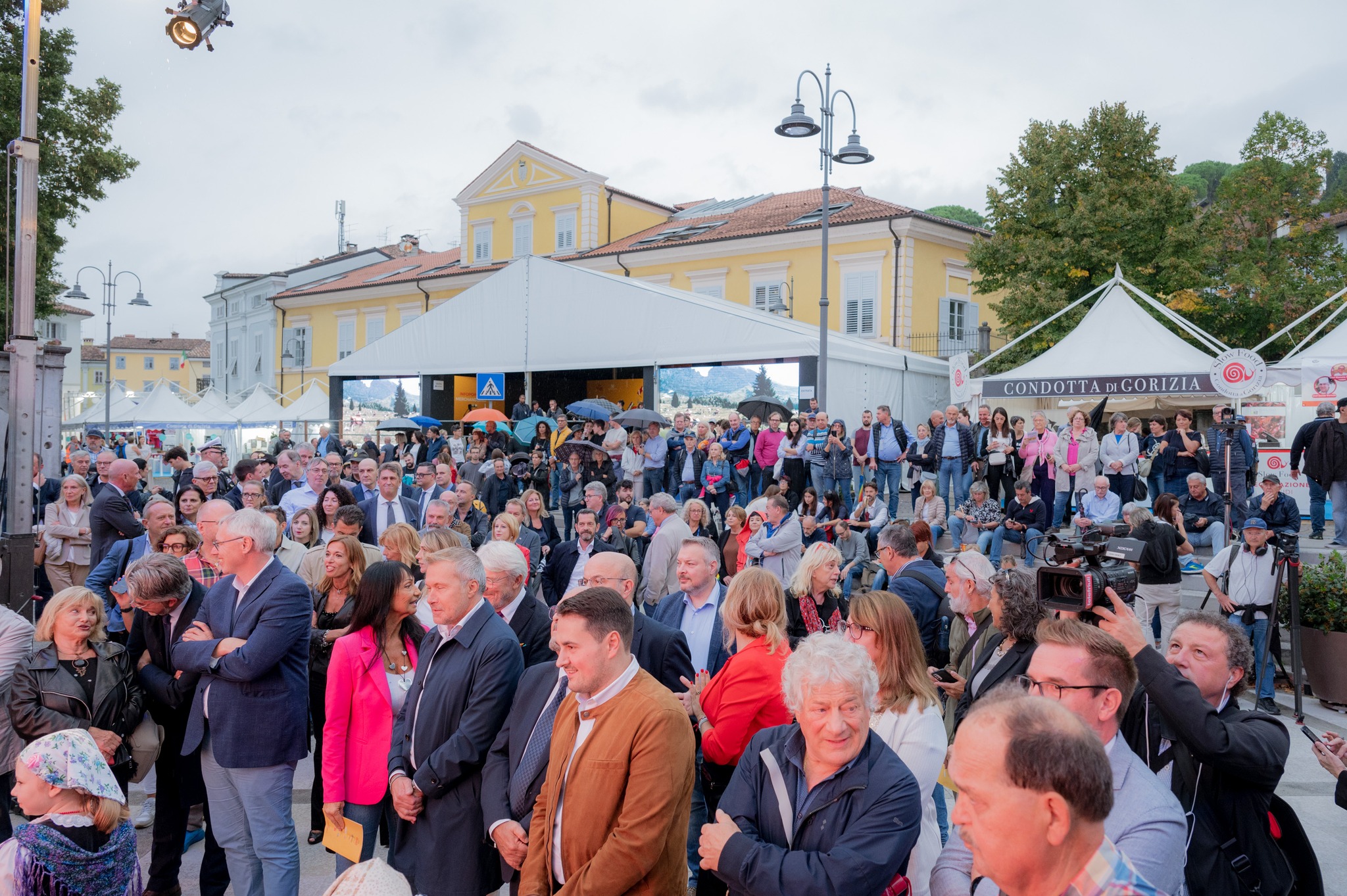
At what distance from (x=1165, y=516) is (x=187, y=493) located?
9.78 meters

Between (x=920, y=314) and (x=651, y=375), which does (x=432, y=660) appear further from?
(x=920, y=314)

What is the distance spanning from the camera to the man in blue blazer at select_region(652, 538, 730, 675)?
4863 mm

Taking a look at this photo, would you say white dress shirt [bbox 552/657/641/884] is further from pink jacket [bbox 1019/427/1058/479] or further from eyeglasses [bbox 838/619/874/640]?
pink jacket [bbox 1019/427/1058/479]

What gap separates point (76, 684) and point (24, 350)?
10.3 feet

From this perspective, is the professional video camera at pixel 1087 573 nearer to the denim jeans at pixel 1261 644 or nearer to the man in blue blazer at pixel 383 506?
the denim jeans at pixel 1261 644

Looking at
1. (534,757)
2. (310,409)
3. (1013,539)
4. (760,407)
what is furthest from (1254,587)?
(310,409)

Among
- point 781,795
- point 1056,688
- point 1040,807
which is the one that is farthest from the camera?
point 781,795

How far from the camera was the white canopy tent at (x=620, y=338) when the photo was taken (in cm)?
Answer: 1792

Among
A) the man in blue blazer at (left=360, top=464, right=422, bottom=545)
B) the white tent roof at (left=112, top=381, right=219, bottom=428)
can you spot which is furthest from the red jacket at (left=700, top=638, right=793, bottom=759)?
the white tent roof at (left=112, top=381, right=219, bottom=428)

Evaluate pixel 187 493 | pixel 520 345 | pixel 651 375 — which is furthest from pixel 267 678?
pixel 520 345

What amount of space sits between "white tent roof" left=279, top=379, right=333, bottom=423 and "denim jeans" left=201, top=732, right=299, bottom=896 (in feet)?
83.6

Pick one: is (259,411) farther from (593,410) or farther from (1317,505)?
(1317,505)

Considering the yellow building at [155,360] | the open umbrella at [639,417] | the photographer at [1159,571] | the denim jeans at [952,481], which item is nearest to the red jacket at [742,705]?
the photographer at [1159,571]

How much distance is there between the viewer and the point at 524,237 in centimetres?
3594
